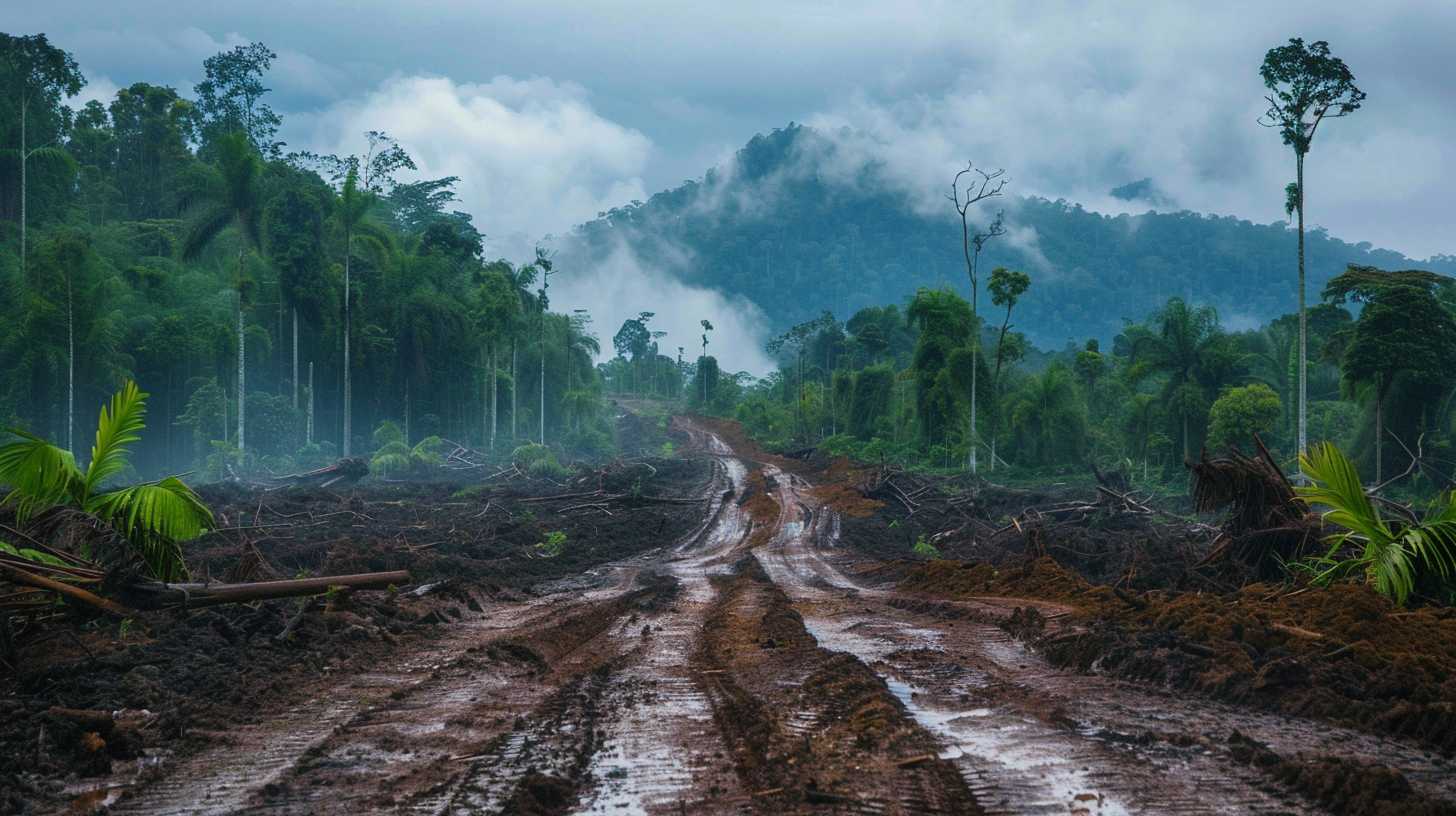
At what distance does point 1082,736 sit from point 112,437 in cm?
875

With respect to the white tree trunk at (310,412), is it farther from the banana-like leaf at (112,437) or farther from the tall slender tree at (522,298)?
the banana-like leaf at (112,437)

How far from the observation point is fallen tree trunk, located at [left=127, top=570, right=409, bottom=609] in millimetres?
7727

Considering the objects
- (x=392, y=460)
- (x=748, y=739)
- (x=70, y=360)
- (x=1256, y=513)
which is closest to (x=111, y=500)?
(x=748, y=739)

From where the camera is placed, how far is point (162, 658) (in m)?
7.60

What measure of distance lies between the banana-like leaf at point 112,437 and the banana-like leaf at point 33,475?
0.20m

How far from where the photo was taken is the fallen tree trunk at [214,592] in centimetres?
773

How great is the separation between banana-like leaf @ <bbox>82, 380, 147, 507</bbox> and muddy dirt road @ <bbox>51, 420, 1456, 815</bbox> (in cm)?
308

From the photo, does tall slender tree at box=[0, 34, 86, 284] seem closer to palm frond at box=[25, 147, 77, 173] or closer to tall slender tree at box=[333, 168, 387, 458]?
palm frond at box=[25, 147, 77, 173]

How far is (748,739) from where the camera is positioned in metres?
6.08

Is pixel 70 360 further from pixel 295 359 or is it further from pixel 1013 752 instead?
pixel 1013 752

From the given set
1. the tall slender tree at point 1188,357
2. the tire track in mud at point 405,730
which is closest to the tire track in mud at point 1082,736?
the tire track in mud at point 405,730

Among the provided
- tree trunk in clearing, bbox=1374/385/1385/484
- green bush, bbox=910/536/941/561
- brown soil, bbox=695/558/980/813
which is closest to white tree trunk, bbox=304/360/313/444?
green bush, bbox=910/536/941/561

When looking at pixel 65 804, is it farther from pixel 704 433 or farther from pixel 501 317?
pixel 704 433

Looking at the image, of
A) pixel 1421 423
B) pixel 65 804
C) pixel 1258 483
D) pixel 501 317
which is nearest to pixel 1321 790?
pixel 65 804
